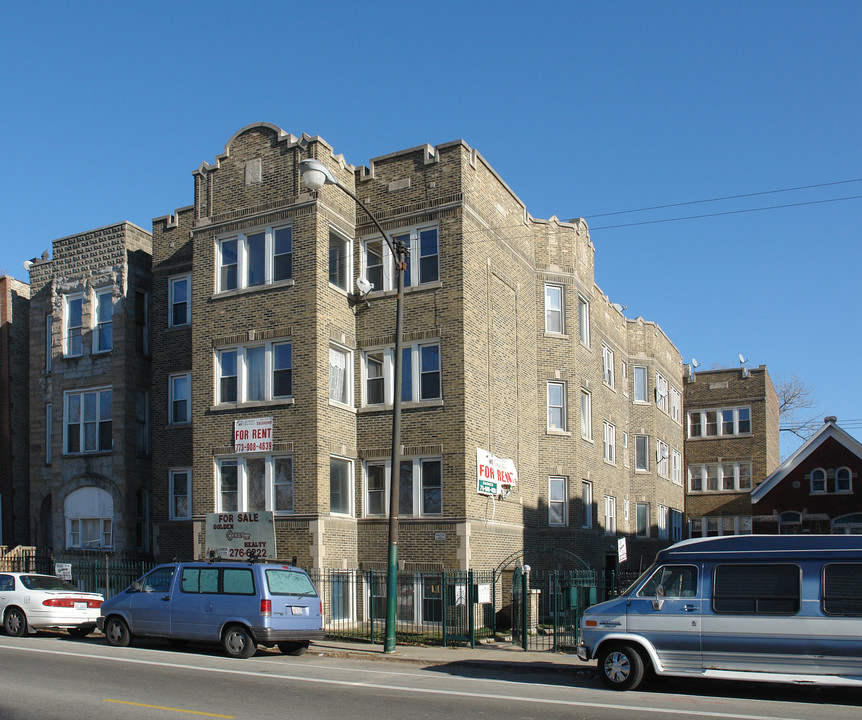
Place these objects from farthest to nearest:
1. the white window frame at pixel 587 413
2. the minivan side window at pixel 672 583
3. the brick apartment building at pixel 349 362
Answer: the white window frame at pixel 587 413 < the brick apartment building at pixel 349 362 < the minivan side window at pixel 672 583

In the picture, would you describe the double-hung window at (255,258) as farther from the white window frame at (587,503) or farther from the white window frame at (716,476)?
the white window frame at (716,476)

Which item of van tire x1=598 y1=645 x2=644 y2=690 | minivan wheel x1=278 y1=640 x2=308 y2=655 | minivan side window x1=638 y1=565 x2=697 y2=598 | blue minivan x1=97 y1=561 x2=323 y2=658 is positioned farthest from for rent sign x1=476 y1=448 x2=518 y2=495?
van tire x1=598 y1=645 x2=644 y2=690

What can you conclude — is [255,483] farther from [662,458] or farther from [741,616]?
[662,458]

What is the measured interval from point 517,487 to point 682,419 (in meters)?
24.0

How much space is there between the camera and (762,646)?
41.7 ft

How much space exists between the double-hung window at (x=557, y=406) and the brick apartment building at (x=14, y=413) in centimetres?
1759

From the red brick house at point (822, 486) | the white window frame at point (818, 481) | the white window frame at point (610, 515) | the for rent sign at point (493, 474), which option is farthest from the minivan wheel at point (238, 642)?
the white window frame at point (818, 481)

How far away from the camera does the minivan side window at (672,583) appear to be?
13.4m

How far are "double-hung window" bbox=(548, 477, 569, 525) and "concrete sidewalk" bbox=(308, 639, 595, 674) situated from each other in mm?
8504

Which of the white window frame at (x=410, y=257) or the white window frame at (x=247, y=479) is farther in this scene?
the white window frame at (x=410, y=257)

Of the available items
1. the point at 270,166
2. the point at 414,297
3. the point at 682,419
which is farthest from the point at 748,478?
the point at 270,166

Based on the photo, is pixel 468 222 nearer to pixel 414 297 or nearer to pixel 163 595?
pixel 414 297

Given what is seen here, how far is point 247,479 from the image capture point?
23.7 m

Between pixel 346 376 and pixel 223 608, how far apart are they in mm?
8631
